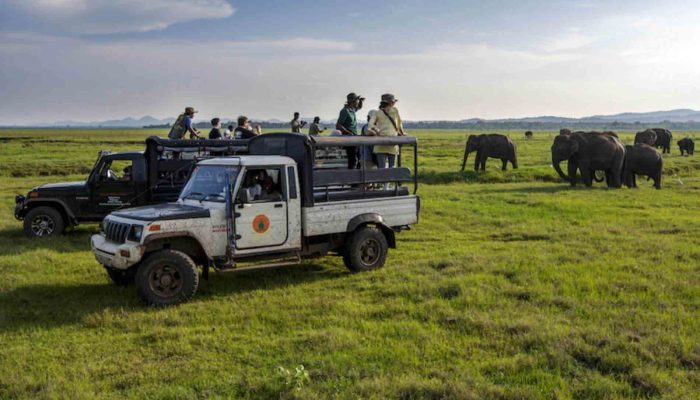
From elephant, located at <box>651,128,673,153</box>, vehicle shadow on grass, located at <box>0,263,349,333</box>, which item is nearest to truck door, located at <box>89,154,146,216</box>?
vehicle shadow on grass, located at <box>0,263,349,333</box>

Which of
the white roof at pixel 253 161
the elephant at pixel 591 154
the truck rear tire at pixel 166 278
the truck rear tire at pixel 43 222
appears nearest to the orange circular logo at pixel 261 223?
the white roof at pixel 253 161

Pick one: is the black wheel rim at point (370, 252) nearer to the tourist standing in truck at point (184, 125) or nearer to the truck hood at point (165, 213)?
the truck hood at point (165, 213)

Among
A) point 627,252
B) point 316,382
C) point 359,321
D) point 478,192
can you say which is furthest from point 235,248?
point 478,192

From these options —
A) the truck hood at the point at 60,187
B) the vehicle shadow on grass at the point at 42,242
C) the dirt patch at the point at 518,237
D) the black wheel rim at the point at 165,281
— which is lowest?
the dirt patch at the point at 518,237

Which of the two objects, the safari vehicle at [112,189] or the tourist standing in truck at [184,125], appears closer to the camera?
Answer: the safari vehicle at [112,189]

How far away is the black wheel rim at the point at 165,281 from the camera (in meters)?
8.48

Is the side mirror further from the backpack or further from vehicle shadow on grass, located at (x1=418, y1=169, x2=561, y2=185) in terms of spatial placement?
vehicle shadow on grass, located at (x1=418, y1=169, x2=561, y2=185)

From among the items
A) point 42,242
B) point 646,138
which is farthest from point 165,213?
point 646,138

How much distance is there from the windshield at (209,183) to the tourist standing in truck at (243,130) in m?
5.51

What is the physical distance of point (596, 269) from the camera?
33.3 feet

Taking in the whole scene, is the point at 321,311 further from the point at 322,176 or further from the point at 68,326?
the point at 68,326

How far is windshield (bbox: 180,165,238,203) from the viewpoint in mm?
9180

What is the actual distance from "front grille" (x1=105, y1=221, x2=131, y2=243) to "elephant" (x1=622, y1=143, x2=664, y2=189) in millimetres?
21646

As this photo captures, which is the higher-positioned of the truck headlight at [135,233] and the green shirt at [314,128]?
the green shirt at [314,128]
